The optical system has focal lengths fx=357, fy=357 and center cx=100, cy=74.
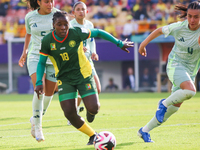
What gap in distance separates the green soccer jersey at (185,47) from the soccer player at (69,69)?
148 cm

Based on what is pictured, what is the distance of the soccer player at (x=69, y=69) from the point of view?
491cm

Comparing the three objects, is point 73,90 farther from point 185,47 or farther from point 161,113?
point 185,47

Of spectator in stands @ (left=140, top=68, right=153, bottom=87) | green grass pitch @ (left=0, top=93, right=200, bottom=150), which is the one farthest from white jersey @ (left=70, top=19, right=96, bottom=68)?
spectator in stands @ (left=140, top=68, right=153, bottom=87)

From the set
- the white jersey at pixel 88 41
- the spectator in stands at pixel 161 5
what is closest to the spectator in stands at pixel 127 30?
the spectator in stands at pixel 161 5

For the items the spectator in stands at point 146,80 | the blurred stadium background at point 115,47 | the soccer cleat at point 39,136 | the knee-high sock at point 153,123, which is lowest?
the spectator in stands at point 146,80

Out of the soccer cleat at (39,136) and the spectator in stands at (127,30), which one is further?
the spectator in stands at (127,30)

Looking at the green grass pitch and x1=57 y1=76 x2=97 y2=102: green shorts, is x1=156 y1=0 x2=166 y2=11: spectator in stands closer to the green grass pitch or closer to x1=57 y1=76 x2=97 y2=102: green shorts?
the green grass pitch

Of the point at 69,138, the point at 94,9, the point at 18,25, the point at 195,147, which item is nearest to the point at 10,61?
the point at 18,25

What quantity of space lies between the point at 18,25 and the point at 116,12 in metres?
6.63

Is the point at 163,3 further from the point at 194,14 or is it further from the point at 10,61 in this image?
the point at 194,14

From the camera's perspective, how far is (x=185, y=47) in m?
5.64

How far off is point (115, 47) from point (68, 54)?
16.5m

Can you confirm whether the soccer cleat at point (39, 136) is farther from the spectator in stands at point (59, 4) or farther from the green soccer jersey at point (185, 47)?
the spectator in stands at point (59, 4)

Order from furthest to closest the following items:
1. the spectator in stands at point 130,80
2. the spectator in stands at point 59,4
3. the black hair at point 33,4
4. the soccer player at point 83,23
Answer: the spectator in stands at point 59,4 < the spectator in stands at point 130,80 < the soccer player at point 83,23 < the black hair at point 33,4
